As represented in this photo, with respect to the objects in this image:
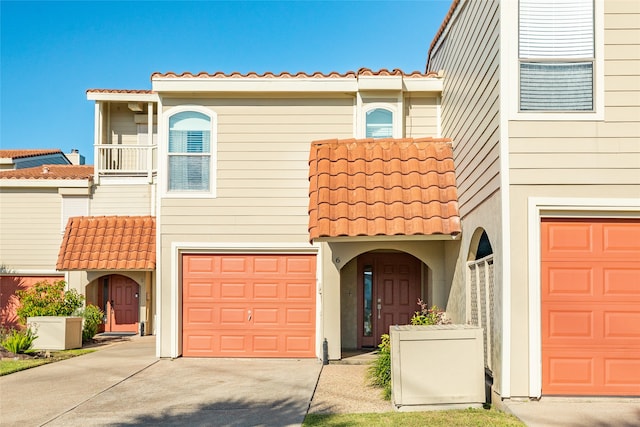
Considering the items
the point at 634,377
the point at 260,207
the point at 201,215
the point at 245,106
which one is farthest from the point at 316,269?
the point at 634,377

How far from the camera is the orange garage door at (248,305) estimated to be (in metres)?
14.0

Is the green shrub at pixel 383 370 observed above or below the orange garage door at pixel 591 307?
below

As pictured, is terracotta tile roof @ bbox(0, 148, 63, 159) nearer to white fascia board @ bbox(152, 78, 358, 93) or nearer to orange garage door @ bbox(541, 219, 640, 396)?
white fascia board @ bbox(152, 78, 358, 93)

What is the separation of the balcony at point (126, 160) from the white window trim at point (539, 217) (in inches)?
519

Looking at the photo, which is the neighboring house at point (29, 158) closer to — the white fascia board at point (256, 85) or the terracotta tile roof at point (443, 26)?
the white fascia board at point (256, 85)

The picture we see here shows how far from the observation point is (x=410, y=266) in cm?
1537

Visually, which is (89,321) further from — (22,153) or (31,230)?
(22,153)

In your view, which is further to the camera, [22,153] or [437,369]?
[22,153]

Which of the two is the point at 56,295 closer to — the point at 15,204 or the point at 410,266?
the point at 15,204

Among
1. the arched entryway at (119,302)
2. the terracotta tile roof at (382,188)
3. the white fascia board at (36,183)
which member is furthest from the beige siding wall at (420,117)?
the white fascia board at (36,183)

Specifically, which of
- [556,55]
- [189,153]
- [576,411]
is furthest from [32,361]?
[556,55]

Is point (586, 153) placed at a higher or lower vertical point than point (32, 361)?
higher

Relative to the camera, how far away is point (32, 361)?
13961mm

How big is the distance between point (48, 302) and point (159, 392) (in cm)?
774
